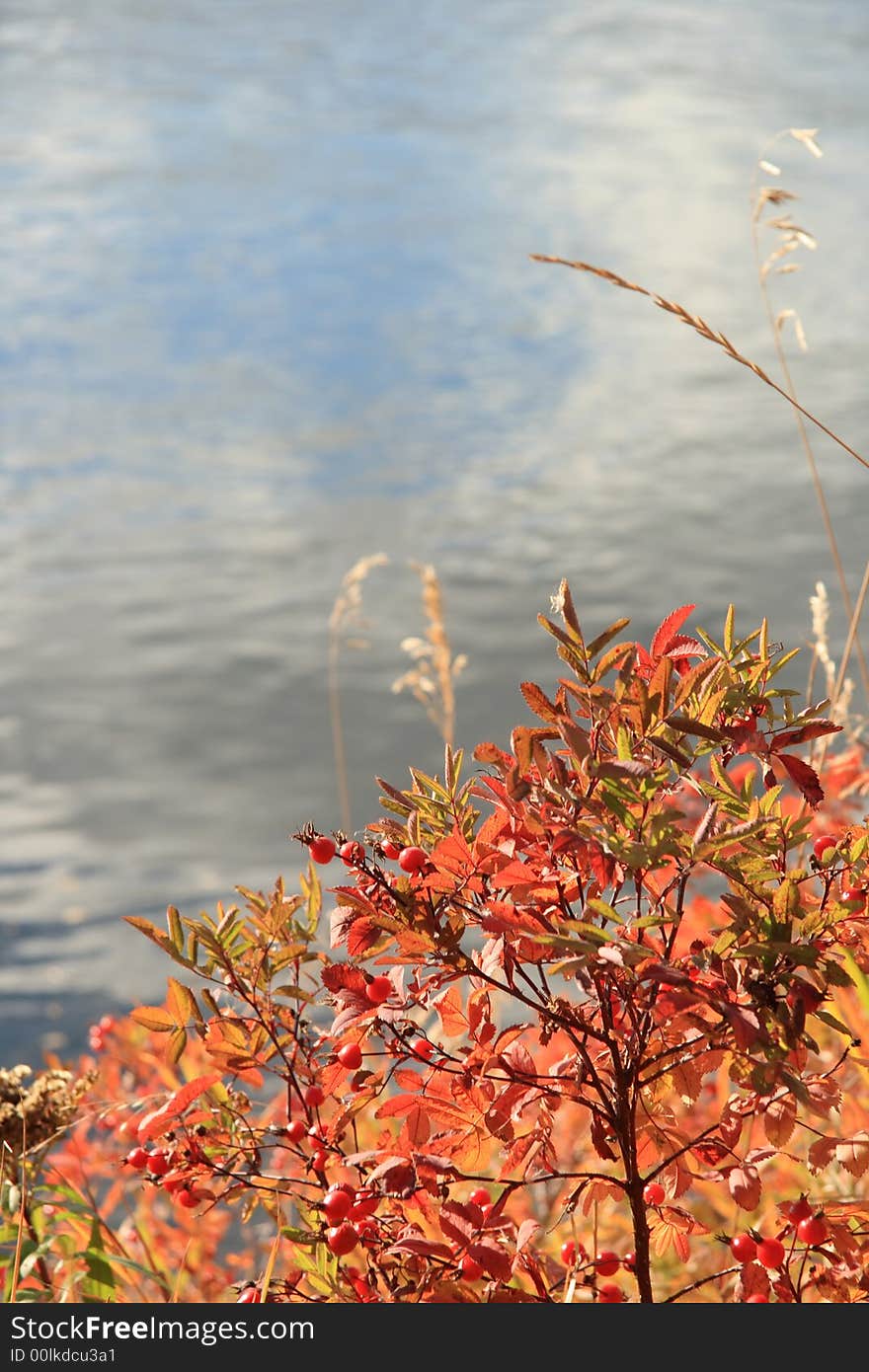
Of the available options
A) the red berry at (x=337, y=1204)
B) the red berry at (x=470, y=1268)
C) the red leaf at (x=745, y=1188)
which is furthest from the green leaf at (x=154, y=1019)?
the red leaf at (x=745, y=1188)

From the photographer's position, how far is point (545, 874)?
1.00 metres

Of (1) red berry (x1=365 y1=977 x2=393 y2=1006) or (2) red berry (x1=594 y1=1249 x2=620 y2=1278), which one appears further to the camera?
(2) red berry (x1=594 y1=1249 x2=620 y2=1278)

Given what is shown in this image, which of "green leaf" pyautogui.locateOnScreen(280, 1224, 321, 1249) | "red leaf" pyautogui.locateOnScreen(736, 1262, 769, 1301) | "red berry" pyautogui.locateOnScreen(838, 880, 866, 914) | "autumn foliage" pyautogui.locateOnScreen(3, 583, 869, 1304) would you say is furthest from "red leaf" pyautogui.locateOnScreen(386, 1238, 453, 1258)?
"red berry" pyautogui.locateOnScreen(838, 880, 866, 914)

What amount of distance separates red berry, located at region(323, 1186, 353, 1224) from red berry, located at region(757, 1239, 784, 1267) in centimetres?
32

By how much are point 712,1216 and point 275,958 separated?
66.6 inches

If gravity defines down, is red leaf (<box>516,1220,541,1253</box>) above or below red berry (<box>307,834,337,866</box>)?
below

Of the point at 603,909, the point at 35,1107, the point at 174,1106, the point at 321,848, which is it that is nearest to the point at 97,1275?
the point at 35,1107

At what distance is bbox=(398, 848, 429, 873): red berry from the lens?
1.00 meters

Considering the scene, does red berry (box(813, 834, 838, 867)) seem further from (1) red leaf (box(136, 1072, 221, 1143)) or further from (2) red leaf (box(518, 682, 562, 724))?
(1) red leaf (box(136, 1072, 221, 1143))

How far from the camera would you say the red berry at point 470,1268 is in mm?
969

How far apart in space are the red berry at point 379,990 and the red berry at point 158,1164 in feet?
0.95

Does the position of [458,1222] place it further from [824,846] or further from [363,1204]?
[824,846]

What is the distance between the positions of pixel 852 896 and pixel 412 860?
326mm
